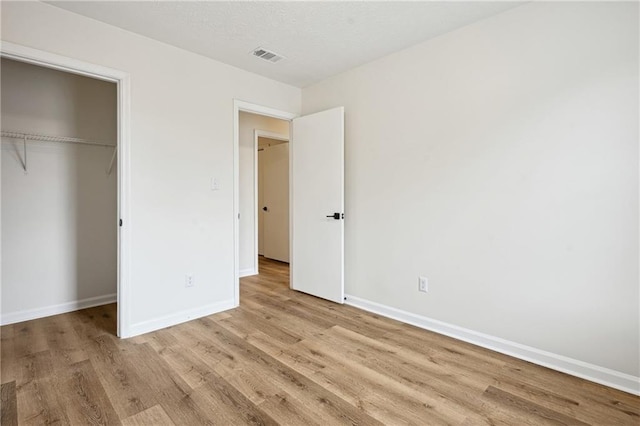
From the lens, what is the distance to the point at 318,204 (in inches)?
143

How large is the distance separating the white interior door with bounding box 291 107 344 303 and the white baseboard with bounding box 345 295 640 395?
2.20 feet

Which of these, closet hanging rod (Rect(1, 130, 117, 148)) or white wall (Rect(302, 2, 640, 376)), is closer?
white wall (Rect(302, 2, 640, 376))

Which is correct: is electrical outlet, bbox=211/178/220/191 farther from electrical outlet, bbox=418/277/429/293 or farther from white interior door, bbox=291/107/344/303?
electrical outlet, bbox=418/277/429/293

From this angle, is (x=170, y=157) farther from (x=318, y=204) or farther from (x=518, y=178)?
(x=518, y=178)

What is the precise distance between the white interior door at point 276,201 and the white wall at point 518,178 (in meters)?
2.66

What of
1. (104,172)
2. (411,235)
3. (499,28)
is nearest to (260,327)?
(411,235)

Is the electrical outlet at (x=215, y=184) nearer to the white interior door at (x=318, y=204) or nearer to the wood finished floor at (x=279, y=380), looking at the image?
the white interior door at (x=318, y=204)

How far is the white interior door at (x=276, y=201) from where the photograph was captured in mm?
5688

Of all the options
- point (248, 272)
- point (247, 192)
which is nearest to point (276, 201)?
point (247, 192)

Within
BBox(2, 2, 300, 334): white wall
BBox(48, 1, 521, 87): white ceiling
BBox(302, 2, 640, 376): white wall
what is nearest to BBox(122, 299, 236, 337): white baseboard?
BBox(2, 2, 300, 334): white wall

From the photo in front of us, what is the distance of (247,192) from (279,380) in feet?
10.5

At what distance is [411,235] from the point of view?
2.94m

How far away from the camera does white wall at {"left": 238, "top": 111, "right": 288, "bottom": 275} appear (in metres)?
4.72

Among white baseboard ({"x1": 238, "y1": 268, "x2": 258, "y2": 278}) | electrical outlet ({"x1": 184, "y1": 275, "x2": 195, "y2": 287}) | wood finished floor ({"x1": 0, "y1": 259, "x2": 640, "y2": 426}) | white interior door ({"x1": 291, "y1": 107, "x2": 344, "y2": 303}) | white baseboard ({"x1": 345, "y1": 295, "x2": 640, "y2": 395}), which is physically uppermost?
white interior door ({"x1": 291, "y1": 107, "x2": 344, "y2": 303})
